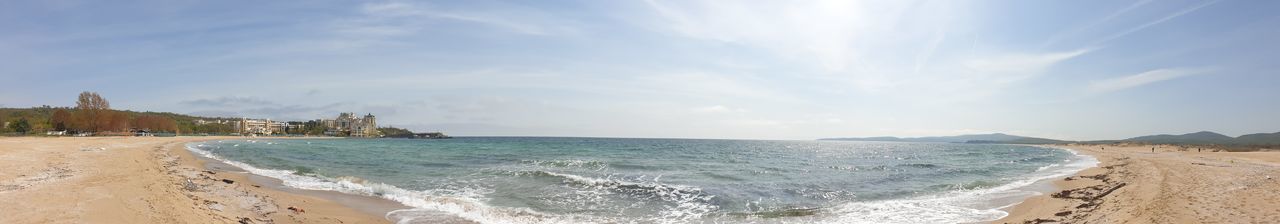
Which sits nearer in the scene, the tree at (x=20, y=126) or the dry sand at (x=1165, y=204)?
the dry sand at (x=1165, y=204)

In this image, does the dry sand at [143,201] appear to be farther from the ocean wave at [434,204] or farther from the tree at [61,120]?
the tree at [61,120]

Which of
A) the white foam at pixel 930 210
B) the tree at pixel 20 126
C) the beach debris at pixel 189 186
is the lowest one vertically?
the white foam at pixel 930 210

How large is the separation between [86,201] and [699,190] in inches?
600

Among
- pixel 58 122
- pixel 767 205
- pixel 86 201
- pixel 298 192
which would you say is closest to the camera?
pixel 86 201

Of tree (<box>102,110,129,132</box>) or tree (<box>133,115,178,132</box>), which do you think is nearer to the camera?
tree (<box>102,110,129,132</box>)

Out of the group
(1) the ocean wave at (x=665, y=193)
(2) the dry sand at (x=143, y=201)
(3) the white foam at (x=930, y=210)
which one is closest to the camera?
(2) the dry sand at (x=143, y=201)

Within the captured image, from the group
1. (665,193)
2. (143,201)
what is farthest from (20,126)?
(665,193)

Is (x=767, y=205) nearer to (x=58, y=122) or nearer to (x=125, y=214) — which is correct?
(x=125, y=214)

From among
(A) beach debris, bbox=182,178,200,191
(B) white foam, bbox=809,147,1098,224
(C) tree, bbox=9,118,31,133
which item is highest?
(C) tree, bbox=9,118,31,133

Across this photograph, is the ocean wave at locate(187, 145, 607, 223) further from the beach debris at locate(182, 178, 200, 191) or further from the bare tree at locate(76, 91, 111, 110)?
the bare tree at locate(76, 91, 111, 110)

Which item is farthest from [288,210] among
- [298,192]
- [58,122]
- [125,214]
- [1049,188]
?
[58,122]

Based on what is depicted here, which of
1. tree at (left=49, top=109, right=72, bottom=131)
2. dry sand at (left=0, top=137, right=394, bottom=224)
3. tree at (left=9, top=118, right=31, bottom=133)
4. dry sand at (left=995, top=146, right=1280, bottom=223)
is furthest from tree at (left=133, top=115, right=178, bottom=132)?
dry sand at (left=995, top=146, right=1280, bottom=223)

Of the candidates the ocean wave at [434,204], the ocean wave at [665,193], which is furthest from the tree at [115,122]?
the ocean wave at [665,193]

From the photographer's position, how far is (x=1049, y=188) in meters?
20.5
